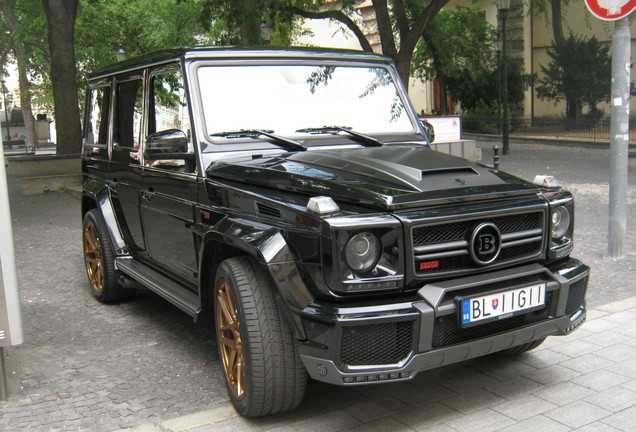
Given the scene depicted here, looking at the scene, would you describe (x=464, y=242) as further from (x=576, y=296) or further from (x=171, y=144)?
(x=171, y=144)

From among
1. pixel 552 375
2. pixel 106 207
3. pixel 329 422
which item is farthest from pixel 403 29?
pixel 329 422

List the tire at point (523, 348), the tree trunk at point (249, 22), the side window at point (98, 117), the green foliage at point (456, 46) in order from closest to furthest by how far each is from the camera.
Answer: the tire at point (523, 348), the side window at point (98, 117), the tree trunk at point (249, 22), the green foliage at point (456, 46)

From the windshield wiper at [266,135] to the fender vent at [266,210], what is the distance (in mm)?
808

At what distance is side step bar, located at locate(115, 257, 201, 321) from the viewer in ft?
14.5

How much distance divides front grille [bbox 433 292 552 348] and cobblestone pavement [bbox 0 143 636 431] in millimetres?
520

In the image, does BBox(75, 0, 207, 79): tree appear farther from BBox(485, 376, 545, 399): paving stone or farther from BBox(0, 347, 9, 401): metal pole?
BBox(485, 376, 545, 399): paving stone

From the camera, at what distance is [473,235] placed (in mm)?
3492

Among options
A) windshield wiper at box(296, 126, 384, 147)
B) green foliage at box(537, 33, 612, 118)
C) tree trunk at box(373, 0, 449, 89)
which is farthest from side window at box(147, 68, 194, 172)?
green foliage at box(537, 33, 612, 118)

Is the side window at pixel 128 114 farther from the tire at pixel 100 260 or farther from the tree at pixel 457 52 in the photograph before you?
the tree at pixel 457 52

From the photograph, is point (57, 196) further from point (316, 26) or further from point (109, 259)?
point (316, 26)

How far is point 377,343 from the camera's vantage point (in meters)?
3.25

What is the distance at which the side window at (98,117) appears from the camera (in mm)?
6348

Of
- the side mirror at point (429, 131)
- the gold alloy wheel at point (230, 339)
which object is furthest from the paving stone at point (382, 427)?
the side mirror at point (429, 131)

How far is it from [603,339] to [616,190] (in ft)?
9.23
